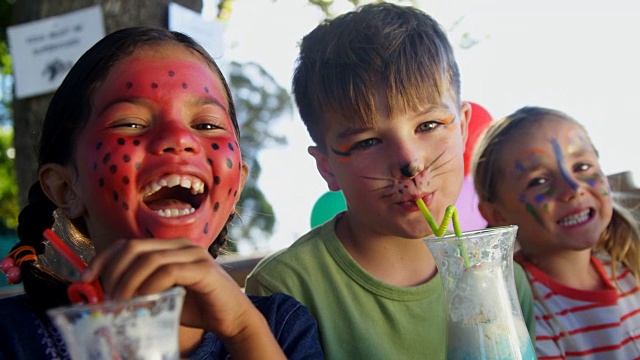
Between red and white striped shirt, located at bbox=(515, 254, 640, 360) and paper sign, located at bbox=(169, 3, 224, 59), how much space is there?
4.43ft

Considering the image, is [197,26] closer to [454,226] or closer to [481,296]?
[454,226]

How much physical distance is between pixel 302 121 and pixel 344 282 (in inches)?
20.7

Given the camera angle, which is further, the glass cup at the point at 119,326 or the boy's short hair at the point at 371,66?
the boy's short hair at the point at 371,66

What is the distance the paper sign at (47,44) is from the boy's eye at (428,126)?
4.69 feet

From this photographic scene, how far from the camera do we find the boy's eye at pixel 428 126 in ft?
6.33

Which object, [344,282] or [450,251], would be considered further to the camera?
[344,282]

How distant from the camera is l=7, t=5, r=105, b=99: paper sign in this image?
2.72m

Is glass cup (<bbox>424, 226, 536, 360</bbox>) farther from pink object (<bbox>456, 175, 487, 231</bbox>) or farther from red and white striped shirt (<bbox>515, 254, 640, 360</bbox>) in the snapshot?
pink object (<bbox>456, 175, 487, 231</bbox>)

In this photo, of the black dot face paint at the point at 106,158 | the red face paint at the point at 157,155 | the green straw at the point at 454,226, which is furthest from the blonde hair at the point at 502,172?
the black dot face paint at the point at 106,158

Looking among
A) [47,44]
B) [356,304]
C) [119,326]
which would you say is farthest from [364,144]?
[47,44]

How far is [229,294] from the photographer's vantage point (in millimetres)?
1215

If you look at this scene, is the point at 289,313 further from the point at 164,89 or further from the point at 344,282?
the point at 164,89

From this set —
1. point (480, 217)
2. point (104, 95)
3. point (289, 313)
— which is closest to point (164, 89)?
point (104, 95)

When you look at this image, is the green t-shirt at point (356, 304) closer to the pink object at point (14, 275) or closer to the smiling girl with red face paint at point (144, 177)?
the smiling girl with red face paint at point (144, 177)
